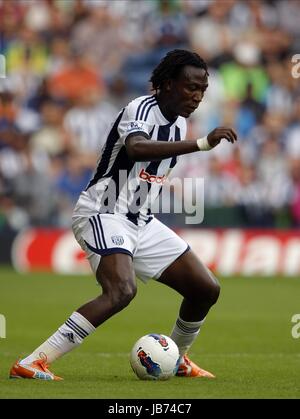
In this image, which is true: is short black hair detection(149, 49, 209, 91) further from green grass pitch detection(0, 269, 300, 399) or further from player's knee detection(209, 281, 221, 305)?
green grass pitch detection(0, 269, 300, 399)

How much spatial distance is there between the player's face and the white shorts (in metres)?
1.00

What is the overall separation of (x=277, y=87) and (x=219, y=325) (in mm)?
11195

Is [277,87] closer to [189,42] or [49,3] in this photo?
[189,42]

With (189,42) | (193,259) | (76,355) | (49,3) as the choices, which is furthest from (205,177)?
(193,259)

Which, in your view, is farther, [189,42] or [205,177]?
[189,42]

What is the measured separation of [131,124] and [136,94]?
15062 mm

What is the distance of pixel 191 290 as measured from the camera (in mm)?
8461

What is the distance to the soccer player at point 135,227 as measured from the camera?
312 inches

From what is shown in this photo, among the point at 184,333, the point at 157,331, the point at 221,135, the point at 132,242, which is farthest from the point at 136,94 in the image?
the point at 221,135

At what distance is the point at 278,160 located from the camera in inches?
836

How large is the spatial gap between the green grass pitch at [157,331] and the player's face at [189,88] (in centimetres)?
215

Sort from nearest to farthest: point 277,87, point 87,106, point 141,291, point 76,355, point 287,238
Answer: point 76,355, point 141,291, point 287,238, point 87,106, point 277,87

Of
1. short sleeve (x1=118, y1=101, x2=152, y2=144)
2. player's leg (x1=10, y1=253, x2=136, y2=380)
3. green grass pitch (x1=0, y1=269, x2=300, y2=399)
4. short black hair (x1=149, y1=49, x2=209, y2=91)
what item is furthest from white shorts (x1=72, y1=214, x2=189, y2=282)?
short black hair (x1=149, y1=49, x2=209, y2=91)

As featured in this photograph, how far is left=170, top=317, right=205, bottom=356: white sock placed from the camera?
8688mm
